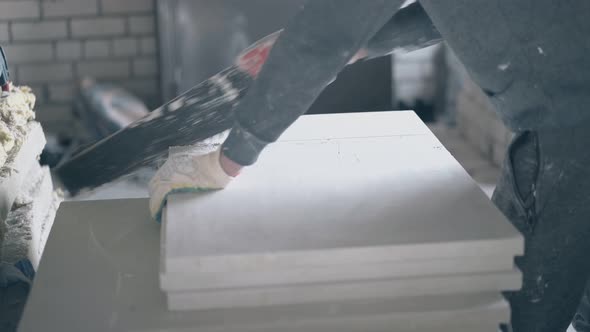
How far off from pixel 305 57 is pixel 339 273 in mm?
397

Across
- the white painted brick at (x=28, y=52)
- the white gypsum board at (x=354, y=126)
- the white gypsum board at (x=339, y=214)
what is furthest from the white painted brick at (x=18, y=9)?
the white gypsum board at (x=339, y=214)

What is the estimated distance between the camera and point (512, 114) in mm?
1569

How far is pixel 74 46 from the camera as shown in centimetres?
434

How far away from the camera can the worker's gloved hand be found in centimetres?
159

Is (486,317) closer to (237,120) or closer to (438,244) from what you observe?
(438,244)

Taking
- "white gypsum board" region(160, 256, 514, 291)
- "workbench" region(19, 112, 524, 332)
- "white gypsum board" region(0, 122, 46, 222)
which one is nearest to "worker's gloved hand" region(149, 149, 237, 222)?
"workbench" region(19, 112, 524, 332)

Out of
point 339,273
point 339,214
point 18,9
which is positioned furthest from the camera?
point 18,9

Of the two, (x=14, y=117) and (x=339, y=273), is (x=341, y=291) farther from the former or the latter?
(x=14, y=117)

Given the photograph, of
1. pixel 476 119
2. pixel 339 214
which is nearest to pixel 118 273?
pixel 339 214

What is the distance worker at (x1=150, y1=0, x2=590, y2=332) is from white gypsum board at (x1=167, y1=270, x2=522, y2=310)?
0.30 meters

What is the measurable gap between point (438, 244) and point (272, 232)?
306 millimetres

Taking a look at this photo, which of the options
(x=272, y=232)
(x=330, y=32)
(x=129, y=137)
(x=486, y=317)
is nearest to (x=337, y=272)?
(x=272, y=232)

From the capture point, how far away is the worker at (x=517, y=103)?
1400 millimetres

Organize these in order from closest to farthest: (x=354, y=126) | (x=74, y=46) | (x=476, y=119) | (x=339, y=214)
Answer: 1. (x=339, y=214)
2. (x=354, y=126)
3. (x=476, y=119)
4. (x=74, y=46)
